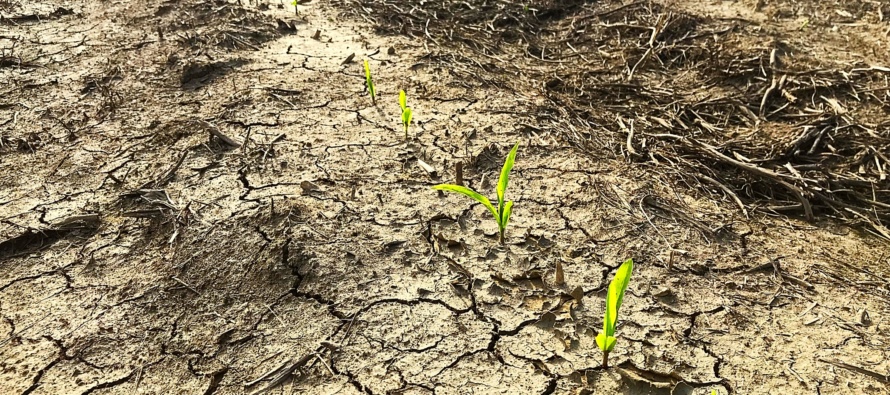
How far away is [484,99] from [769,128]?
1.56 m

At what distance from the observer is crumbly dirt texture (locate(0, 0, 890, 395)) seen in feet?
6.35

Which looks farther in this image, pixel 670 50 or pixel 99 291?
pixel 670 50

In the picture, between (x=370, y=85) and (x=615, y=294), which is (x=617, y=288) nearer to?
(x=615, y=294)

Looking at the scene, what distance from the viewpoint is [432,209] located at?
2576 mm

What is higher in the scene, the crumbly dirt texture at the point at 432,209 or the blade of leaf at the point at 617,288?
Result: the blade of leaf at the point at 617,288

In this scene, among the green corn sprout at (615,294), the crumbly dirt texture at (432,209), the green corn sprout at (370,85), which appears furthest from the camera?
the green corn sprout at (370,85)

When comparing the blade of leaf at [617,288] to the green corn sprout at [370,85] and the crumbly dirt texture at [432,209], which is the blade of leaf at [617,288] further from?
the green corn sprout at [370,85]

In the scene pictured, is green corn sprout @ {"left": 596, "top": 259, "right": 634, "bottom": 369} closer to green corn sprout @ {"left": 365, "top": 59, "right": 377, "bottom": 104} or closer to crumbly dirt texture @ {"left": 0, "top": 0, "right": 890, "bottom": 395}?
crumbly dirt texture @ {"left": 0, "top": 0, "right": 890, "bottom": 395}

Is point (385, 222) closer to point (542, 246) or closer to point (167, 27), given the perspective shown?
point (542, 246)

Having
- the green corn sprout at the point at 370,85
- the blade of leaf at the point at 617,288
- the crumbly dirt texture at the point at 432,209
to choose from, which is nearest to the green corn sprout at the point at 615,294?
the blade of leaf at the point at 617,288

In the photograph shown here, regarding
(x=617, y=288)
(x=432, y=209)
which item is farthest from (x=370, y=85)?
(x=617, y=288)

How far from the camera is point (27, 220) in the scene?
8.16 feet

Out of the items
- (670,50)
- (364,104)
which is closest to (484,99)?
(364,104)

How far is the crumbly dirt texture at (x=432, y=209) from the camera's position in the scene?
6.35 ft
